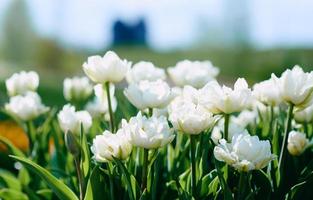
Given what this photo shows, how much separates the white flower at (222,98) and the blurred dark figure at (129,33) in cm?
2317

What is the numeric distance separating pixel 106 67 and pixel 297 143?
1.70 feet

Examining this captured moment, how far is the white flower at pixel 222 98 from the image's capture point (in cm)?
130

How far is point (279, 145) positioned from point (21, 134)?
2.20m

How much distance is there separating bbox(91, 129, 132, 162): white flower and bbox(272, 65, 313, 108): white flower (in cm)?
37

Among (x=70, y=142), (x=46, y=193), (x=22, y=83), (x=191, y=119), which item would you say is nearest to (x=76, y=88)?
(x=22, y=83)

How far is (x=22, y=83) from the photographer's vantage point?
6.45ft

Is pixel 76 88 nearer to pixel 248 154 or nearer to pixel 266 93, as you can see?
pixel 266 93

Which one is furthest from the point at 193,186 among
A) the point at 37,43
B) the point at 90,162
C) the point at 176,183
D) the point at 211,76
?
the point at 37,43

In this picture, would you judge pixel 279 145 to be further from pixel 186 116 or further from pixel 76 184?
pixel 76 184

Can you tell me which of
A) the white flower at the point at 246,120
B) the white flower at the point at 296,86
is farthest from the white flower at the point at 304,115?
the white flower at the point at 296,86

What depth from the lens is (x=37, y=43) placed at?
2109cm

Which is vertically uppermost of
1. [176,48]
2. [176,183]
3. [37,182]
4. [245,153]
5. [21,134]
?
[245,153]

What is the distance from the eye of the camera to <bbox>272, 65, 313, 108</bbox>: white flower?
131 centimetres

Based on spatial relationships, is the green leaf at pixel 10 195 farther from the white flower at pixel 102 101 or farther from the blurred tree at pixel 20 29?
the blurred tree at pixel 20 29
